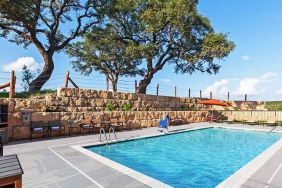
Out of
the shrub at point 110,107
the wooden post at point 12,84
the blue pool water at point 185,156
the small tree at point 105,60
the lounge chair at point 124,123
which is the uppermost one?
the small tree at point 105,60

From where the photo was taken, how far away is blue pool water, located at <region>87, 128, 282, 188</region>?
28.4 ft

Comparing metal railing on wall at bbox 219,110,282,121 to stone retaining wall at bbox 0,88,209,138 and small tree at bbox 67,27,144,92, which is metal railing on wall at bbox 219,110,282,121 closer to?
stone retaining wall at bbox 0,88,209,138

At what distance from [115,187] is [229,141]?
463 inches

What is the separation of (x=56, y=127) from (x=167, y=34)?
1593cm

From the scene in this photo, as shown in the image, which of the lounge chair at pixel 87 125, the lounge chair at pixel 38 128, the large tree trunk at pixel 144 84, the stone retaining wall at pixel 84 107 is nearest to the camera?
the stone retaining wall at pixel 84 107

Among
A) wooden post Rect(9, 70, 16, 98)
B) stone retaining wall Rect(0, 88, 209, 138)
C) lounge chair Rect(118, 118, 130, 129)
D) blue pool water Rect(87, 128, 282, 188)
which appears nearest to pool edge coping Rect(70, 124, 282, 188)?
blue pool water Rect(87, 128, 282, 188)

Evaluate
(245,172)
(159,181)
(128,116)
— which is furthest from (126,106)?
(159,181)

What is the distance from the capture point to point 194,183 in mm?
7898

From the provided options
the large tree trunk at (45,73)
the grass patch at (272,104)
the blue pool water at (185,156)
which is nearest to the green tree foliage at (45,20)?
the large tree trunk at (45,73)

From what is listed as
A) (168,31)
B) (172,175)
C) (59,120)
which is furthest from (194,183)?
(168,31)

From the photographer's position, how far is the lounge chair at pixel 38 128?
12.9 meters

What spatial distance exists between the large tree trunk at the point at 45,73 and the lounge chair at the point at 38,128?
6069mm

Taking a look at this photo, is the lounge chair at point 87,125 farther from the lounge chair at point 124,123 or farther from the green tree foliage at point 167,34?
the green tree foliage at point 167,34

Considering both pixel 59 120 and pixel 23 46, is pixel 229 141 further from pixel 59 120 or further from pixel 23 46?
pixel 23 46
